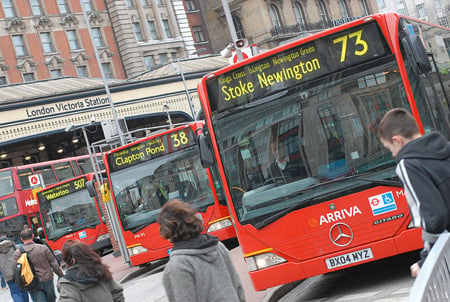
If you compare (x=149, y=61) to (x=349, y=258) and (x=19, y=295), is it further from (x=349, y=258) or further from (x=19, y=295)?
(x=349, y=258)

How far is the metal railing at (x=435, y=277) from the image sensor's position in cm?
356

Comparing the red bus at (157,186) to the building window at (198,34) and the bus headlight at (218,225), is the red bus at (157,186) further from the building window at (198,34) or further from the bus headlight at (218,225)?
the building window at (198,34)

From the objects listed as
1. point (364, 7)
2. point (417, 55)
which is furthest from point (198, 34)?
point (417, 55)

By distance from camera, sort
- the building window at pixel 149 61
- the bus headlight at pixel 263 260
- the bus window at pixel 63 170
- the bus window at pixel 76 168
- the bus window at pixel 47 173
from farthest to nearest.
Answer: the building window at pixel 149 61, the bus window at pixel 76 168, the bus window at pixel 63 170, the bus window at pixel 47 173, the bus headlight at pixel 263 260

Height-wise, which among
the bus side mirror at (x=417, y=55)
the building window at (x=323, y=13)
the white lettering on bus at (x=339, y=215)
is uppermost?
the building window at (x=323, y=13)

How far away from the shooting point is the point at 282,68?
384 inches

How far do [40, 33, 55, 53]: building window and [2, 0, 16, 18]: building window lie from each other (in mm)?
2535

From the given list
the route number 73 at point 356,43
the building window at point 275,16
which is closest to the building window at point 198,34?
the building window at point 275,16

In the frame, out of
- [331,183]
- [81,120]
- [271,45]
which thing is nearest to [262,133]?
[331,183]

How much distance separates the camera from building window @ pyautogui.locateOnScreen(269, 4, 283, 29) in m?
69.2

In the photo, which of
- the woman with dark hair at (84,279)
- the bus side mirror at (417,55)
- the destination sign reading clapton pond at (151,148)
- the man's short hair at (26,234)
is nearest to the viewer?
the woman with dark hair at (84,279)

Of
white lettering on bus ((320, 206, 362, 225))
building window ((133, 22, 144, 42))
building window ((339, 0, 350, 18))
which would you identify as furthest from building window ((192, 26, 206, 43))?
white lettering on bus ((320, 206, 362, 225))

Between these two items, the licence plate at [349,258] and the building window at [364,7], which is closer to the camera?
the licence plate at [349,258]

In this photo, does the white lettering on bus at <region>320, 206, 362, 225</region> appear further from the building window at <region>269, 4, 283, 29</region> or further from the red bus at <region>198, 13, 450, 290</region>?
the building window at <region>269, 4, 283, 29</region>
